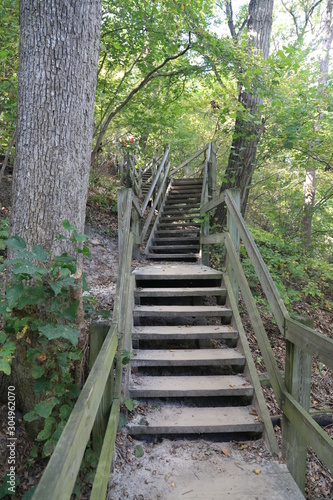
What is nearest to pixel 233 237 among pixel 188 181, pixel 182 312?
pixel 182 312

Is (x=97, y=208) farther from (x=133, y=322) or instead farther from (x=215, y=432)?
(x=215, y=432)

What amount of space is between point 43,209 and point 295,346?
6.97 feet

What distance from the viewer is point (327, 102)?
21.0 feet

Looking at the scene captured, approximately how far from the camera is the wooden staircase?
2691 millimetres

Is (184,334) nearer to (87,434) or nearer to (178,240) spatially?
(87,434)

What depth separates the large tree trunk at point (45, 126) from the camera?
233 cm

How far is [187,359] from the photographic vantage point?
10.6ft

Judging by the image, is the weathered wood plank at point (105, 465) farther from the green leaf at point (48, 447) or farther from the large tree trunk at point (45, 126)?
the large tree trunk at point (45, 126)

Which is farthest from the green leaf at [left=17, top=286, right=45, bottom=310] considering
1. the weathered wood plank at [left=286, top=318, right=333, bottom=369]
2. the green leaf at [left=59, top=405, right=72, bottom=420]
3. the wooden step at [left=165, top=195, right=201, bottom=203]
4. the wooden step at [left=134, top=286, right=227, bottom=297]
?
the wooden step at [left=165, top=195, right=201, bottom=203]

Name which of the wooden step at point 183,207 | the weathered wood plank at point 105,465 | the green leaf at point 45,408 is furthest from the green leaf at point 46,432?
the wooden step at point 183,207

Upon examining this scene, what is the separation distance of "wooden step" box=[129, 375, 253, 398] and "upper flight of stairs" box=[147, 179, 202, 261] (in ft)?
10.5

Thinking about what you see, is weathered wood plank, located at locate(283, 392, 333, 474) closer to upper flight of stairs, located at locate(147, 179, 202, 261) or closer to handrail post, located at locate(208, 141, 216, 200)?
upper flight of stairs, located at locate(147, 179, 202, 261)

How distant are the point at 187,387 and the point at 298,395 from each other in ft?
3.38

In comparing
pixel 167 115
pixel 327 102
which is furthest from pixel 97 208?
pixel 327 102
